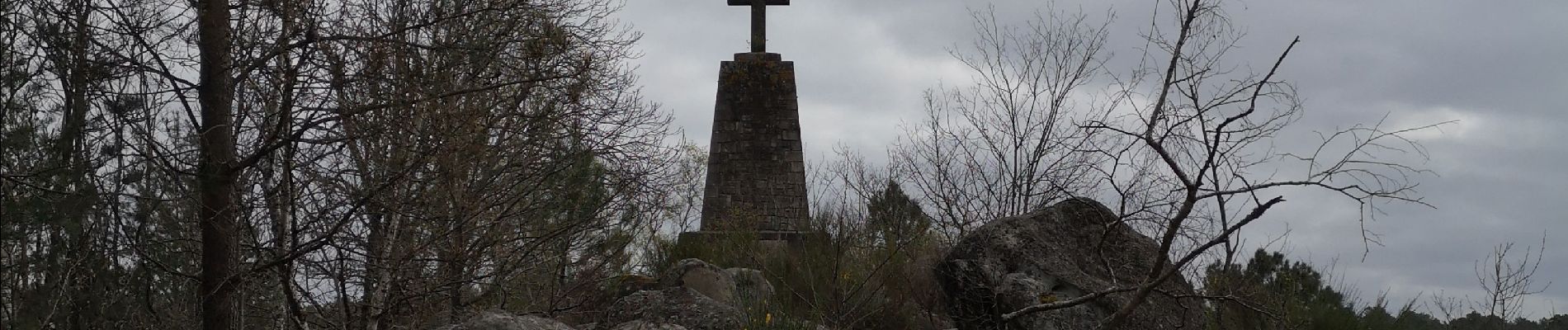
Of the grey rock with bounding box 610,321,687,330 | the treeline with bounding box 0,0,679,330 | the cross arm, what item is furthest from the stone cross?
the grey rock with bounding box 610,321,687,330

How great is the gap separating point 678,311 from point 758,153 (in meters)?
7.36

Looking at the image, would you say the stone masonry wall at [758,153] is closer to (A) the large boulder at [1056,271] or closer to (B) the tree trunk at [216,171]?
(A) the large boulder at [1056,271]

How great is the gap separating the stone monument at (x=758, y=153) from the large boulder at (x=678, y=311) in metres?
6.58

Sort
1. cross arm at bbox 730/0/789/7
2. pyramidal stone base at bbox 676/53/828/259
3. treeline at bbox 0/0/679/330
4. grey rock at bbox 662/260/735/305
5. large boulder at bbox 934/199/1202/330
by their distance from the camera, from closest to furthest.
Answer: treeline at bbox 0/0/679/330 < large boulder at bbox 934/199/1202/330 < grey rock at bbox 662/260/735/305 < pyramidal stone base at bbox 676/53/828/259 < cross arm at bbox 730/0/789/7

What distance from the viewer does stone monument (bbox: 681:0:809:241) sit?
50.0ft

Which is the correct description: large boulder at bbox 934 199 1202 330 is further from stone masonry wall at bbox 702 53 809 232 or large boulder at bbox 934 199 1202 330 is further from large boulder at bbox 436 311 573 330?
stone masonry wall at bbox 702 53 809 232

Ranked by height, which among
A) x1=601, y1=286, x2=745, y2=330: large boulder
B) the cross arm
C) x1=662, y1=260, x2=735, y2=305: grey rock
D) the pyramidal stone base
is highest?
the cross arm

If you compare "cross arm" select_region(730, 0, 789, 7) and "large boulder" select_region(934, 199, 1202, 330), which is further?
"cross arm" select_region(730, 0, 789, 7)

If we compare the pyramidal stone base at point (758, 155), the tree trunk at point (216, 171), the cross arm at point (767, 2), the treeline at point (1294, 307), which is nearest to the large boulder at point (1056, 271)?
the treeline at point (1294, 307)

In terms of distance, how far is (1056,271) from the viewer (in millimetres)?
8086

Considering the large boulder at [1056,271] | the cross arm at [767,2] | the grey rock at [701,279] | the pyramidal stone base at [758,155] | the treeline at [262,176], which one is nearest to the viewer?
the treeline at [262,176]

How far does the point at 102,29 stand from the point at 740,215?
9.60 m

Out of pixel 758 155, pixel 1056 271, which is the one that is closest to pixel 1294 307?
pixel 1056 271

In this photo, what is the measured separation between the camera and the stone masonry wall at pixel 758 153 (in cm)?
1524
